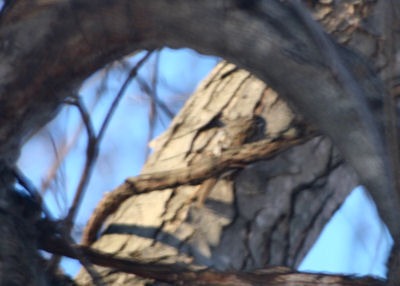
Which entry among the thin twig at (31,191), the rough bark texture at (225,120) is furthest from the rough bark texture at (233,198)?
the thin twig at (31,191)

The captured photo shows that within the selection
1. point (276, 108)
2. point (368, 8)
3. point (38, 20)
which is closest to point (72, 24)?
point (38, 20)

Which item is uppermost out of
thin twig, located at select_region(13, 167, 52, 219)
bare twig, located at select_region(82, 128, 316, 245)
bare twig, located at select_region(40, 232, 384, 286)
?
bare twig, located at select_region(82, 128, 316, 245)

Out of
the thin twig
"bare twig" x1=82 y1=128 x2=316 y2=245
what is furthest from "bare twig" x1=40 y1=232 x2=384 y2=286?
"bare twig" x1=82 y1=128 x2=316 y2=245

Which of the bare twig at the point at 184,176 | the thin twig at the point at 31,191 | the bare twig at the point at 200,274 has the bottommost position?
the bare twig at the point at 200,274

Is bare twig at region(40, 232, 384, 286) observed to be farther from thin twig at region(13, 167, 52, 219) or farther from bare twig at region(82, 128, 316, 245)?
bare twig at region(82, 128, 316, 245)

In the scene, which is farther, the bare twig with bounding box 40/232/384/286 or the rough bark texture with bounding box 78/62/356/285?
the rough bark texture with bounding box 78/62/356/285

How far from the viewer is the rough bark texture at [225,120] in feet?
2.91

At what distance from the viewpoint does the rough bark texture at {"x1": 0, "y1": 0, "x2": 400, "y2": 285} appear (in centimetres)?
89

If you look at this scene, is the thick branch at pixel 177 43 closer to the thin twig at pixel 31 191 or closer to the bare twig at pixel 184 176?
the thin twig at pixel 31 191

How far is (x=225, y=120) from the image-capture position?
1374 mm

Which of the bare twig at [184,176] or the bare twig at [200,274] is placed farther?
the bare twig at [184,176]

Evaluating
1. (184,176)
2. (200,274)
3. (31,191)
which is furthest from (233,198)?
(31,191)

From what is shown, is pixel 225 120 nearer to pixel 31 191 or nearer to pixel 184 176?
pixel 184 176

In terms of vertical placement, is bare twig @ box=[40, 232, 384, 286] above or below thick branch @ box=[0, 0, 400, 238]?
below
